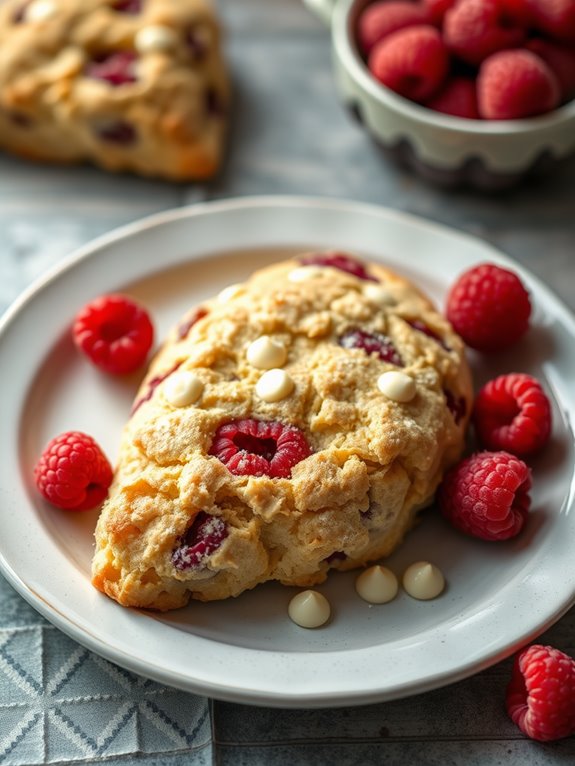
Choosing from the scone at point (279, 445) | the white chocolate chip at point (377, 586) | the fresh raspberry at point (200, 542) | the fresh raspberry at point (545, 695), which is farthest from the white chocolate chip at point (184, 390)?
the fresh raspberry at point (545, 695)

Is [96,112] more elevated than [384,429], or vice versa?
[96,112]

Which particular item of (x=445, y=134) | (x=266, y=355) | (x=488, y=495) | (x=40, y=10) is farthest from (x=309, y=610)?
(x=40, y=10)

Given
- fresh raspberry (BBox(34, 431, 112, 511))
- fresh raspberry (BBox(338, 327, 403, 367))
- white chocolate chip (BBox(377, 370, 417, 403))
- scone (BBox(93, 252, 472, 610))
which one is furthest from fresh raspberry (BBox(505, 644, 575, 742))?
fresh raspberry (BBox(34, 431, 112, 511))

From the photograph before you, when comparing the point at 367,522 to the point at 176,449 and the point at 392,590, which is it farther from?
the point at 176,449

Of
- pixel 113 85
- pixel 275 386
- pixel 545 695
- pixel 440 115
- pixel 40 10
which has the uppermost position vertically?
pixel 40 10

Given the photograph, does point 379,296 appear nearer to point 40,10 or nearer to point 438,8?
point 438,8

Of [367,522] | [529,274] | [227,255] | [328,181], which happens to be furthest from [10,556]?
[328,181]
